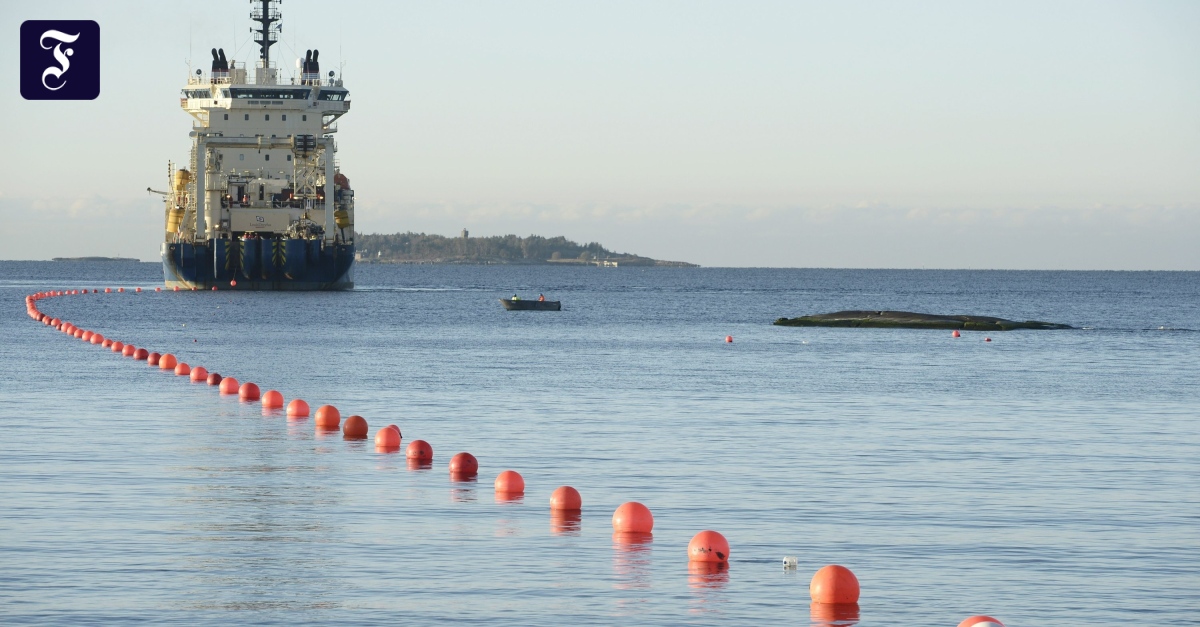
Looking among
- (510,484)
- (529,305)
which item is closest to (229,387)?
(510,484)

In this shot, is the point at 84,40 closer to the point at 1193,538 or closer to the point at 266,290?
Answer: the point at 1193,538

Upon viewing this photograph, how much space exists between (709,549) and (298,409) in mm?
16421

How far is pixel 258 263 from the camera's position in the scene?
Result: 4031 inches

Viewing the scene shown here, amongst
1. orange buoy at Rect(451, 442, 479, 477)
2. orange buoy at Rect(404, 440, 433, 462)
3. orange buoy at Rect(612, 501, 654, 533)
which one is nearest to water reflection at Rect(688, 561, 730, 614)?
orange buoy at Rect(612, 501, 654, 533)

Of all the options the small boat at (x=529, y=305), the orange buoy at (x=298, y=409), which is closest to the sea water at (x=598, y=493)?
the orange buoy at (x=298, y=409)

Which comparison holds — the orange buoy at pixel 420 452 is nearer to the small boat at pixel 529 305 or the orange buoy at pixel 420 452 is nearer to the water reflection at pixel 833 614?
the water reflection at pixel 833 614

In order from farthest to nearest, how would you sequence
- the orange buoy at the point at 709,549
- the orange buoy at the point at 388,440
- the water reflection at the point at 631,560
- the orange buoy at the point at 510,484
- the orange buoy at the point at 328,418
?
the orange buoy at the point at 328,418
the orange buoy at the point at 388,440
the orange buoy at the point at 510,484
the orange buoy at the point at 709,549
the water reflection at the point at 631,560

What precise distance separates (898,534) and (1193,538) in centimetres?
325

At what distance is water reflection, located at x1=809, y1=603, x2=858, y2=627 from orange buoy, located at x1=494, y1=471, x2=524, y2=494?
695 cm

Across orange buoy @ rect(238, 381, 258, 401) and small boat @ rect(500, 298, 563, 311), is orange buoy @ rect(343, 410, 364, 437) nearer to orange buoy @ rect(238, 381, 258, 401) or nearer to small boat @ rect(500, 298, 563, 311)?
orange buoy @ rect(238, 381, 258, 401)

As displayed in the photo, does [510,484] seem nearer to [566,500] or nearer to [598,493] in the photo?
[598,493]

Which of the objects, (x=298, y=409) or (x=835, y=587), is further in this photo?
(x=298, y=409)

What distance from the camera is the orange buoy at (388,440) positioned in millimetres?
25014

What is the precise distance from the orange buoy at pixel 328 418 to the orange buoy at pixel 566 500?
10292 mm
